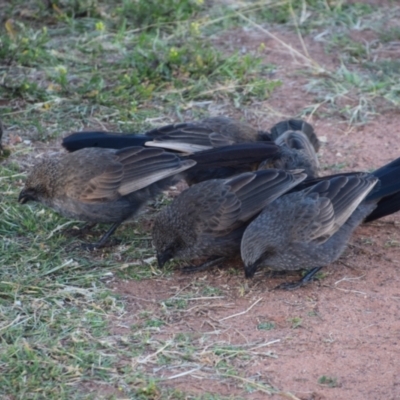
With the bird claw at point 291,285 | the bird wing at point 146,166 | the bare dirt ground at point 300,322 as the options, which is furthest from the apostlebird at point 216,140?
the bird claw at point 291,285

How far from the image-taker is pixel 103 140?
8.02 m

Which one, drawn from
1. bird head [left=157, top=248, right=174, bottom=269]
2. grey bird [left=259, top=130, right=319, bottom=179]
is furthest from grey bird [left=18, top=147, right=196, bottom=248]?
grey bird [left=259, top=130, right=319, bottom=179]

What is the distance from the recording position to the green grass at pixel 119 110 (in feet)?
19.1

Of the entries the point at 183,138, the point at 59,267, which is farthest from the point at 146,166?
the point at 59,267

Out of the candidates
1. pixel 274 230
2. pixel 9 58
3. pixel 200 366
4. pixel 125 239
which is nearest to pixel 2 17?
pixel 9 58

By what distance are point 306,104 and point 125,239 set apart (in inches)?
121

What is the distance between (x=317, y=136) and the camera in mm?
9367

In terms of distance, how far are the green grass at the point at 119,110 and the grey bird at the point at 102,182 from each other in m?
0.30

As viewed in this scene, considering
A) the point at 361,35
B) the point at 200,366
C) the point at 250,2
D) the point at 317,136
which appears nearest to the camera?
the point at 200,366

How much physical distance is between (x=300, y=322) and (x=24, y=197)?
2.58 m

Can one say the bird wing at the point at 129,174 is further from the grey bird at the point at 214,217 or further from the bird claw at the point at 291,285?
the bird claw at the point at 291,285

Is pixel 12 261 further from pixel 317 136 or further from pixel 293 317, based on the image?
pixel 317 136

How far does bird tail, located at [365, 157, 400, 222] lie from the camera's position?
740cm

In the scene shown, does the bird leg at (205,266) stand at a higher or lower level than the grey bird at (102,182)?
lower
